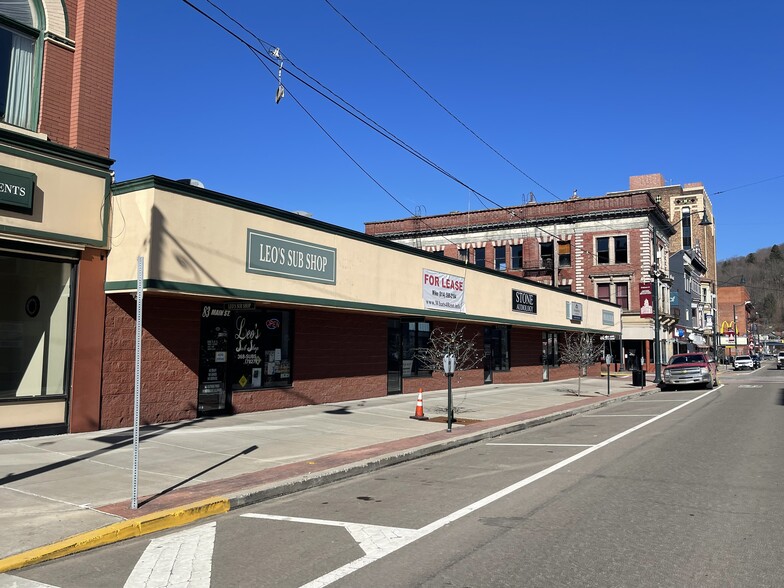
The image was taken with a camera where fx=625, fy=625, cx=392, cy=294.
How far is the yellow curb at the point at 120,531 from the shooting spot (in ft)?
17.6

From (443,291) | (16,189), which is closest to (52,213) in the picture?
(16,189)

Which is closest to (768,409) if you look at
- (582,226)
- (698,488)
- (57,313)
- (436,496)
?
(698,488)

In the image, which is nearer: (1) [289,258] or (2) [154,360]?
(2) [154,360]

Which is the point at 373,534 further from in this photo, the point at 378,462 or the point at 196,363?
the point at 196,363

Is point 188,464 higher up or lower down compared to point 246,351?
lower down

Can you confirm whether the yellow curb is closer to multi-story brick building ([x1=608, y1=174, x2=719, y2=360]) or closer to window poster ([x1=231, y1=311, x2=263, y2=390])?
window poster ([x1=231, y1=311, x2=263, y2=390])

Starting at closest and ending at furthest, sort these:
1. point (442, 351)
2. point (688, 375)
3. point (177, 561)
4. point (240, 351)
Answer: point (177, 561) → point (240, 351) → point (442, 351) → point (688, 375)

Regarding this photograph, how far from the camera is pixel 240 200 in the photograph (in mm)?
13742

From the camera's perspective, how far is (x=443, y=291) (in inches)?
872

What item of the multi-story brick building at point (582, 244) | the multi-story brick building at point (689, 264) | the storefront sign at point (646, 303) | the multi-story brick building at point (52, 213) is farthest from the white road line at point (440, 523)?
the multi-story brick building at point (689, 264)

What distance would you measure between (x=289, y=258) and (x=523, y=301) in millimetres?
16041

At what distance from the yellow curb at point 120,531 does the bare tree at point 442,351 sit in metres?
12.4

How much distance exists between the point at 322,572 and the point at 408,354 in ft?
55.6

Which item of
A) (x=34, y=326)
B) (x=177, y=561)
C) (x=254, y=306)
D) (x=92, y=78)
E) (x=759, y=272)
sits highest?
(x=759, y=272)
